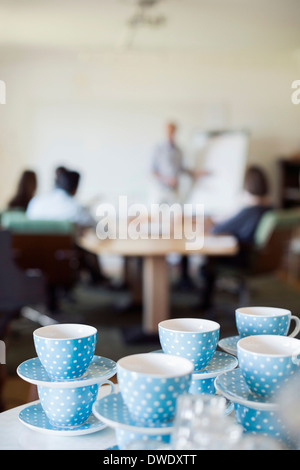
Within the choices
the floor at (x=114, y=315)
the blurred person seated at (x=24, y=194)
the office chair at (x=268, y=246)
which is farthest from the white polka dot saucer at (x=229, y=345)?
the blurred person seated at (x=24, y=194)

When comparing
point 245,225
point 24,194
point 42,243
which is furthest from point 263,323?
point 24,194

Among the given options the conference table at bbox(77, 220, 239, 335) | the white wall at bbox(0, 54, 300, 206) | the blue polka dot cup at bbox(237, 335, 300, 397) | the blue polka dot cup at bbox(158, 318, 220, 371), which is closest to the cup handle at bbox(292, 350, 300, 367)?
the blue polka dot cup at bbox(237, 335, 300, 397)

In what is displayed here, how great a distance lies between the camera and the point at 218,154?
6.95 metres

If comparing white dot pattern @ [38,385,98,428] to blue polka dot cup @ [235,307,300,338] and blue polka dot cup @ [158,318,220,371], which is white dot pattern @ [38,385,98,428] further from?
blue polka dot cup @ [235,307,300,338]

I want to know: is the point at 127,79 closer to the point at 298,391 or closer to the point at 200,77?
the point at 200,77

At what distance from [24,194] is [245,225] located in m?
1.63

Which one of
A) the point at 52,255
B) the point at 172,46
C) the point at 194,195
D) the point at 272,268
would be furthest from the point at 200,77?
the point at 52,255

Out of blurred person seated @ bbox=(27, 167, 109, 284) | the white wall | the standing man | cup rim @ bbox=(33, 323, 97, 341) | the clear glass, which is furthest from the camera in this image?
the white wall

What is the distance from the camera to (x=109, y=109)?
6.78 metres

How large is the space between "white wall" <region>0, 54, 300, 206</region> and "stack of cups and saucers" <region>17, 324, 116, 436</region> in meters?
6.10

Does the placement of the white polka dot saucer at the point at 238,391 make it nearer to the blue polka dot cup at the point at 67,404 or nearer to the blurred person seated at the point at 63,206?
the blue polka dot cup at the point at 67,404

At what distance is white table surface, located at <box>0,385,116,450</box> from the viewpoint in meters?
0.69

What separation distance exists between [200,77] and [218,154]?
997 mm

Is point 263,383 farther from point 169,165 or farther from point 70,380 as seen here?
point 169,165
